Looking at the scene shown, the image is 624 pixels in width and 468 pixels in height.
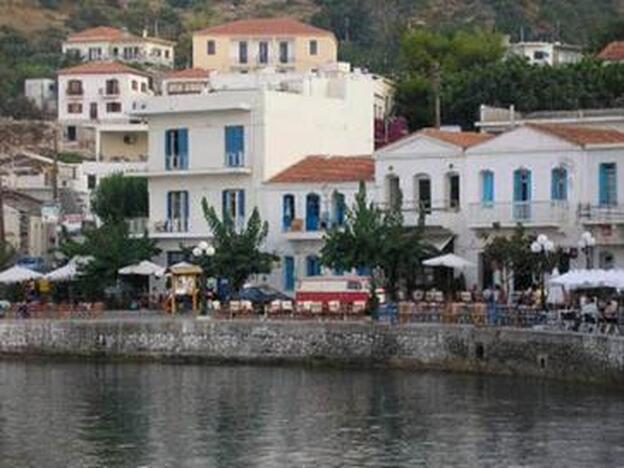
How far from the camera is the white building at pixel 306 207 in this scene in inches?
2936

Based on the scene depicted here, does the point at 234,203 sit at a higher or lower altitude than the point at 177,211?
higher

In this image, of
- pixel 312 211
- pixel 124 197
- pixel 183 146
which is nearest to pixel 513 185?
pixel 312 211

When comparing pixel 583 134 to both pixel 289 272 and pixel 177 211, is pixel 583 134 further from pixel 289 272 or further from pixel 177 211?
pixel 177 211

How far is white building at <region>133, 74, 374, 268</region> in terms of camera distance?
77.0m

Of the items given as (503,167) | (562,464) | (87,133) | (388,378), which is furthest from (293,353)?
(87,133)

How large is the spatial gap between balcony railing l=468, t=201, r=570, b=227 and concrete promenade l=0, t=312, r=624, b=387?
8.65 metres

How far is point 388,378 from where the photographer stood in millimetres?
59438

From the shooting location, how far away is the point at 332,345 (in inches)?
2479

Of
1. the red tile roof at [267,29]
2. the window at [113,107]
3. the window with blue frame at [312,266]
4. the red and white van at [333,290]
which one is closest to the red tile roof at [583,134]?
the red and white van at [333,290]

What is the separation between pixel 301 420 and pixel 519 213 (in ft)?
66.6

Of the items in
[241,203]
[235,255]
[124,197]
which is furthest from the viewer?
[124,197]

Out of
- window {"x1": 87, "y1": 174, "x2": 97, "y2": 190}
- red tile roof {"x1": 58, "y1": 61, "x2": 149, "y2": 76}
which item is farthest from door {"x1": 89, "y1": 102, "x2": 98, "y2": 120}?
window {"x1": 87, "y1": 174, "x2": 97, "y2": 190}

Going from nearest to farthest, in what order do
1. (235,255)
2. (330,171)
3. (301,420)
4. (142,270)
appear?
1. (301,420)
2. (235,255)
3. (142,270)
4. (330,171)

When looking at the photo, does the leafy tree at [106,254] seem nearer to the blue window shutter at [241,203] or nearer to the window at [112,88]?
the blue window shutter at [241,203]
